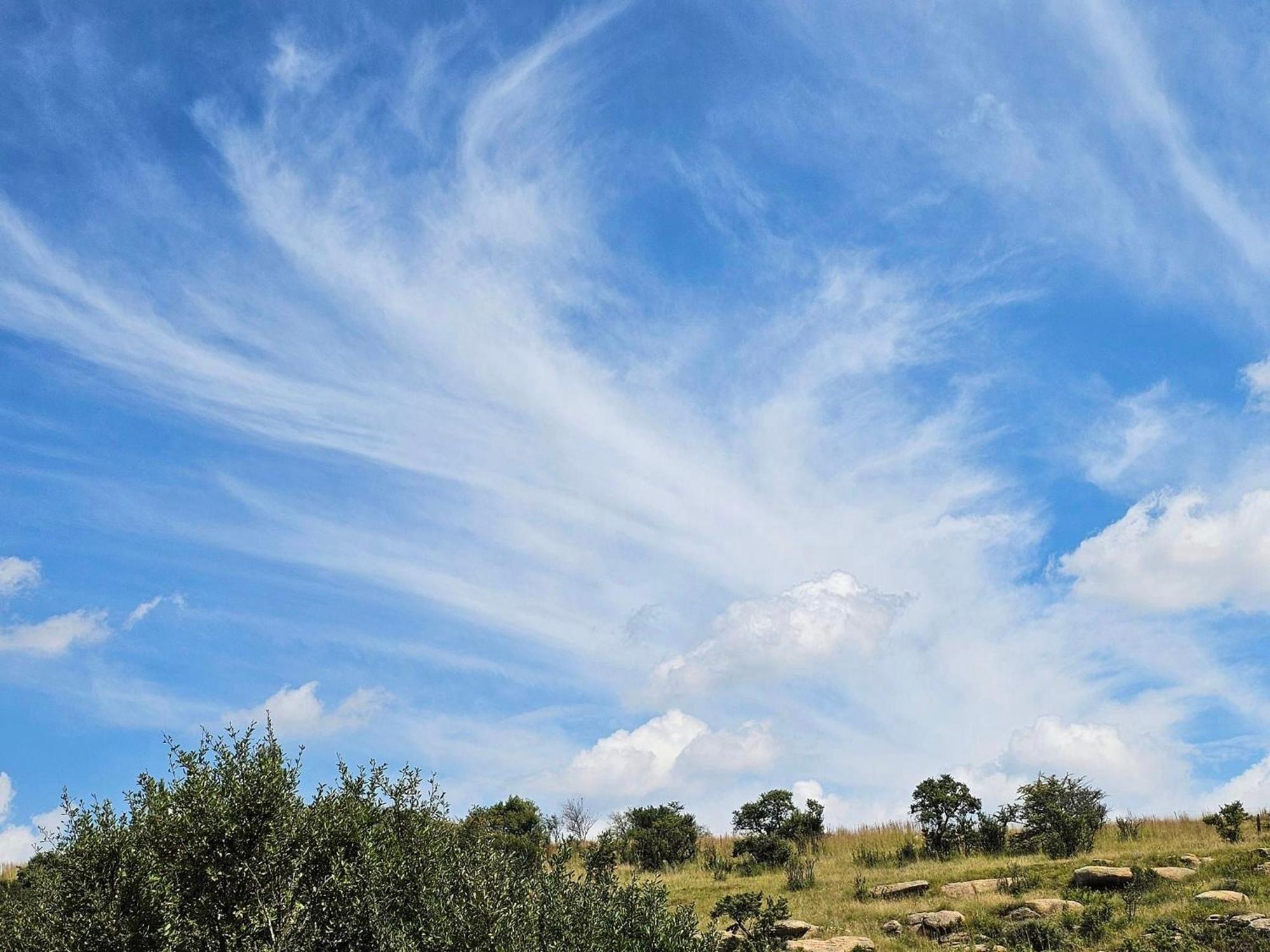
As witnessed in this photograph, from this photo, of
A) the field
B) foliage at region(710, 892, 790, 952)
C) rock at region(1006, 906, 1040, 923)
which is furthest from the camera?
rock at region(1006, 906, 1040, 923)

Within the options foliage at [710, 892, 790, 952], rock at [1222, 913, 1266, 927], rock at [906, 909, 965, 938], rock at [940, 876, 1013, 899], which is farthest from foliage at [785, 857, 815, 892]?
rock at [1222, 913, 1266, 927]

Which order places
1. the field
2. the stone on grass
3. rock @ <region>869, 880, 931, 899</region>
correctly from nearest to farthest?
the field, the stone on grass, rock @ <region>869, 880, 931, 899</region>

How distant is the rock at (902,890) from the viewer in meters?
32.8

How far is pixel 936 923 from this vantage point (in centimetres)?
2784

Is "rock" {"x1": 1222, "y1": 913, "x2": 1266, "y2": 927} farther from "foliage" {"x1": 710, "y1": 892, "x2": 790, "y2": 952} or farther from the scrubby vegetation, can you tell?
"foliage" {"x1": 710, "y1": 892, "x2": 790, "y2": 952}

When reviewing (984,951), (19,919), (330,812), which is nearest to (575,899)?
(330,812)

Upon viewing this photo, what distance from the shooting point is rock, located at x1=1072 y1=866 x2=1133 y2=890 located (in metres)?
29.9

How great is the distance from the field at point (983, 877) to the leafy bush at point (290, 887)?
53.7ft

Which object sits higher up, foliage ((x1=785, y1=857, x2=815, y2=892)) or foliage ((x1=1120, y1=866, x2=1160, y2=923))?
foliage ((x1=785, y1=857, x2=815, y2=892))

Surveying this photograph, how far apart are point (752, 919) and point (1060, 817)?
17.2 meters

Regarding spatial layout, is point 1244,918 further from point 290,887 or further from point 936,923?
point 290,887

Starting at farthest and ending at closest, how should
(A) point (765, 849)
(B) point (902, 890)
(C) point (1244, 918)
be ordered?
(A) point (765, 849)
(B) point (902, 890)
(C) point (1244, 918)

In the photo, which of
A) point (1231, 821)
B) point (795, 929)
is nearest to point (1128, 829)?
point (1231, 821)

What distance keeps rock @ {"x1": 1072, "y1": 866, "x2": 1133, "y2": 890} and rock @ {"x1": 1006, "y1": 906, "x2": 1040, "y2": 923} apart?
3510mm
